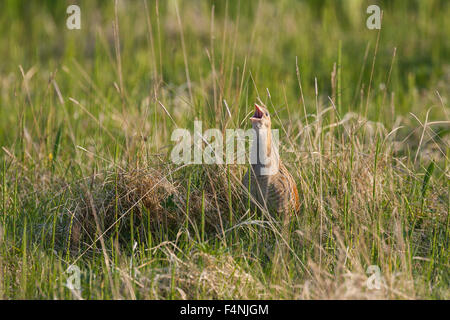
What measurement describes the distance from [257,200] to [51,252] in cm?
115

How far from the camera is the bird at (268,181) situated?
3.55 metres

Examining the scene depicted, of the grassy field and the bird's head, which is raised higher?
the bird's head

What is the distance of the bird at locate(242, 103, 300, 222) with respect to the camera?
140 inches

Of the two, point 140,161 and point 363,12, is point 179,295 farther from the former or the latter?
point 363,12

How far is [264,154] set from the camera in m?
3.55

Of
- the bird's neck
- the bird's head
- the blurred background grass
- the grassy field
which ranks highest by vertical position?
the blurred background grass

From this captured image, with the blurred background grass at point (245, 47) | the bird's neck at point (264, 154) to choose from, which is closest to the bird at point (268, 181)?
the bird's neck at point (264, 154)

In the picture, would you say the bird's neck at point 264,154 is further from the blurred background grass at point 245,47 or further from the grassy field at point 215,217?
the blurred background grass at point 245,47

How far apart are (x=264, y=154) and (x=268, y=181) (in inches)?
6.0

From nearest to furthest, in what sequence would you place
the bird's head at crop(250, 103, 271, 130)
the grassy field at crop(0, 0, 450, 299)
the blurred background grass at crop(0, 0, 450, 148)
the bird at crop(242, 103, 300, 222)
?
the grassy field at crop(0, 0, 450, 299) < the bird's head at crop(250, 103, 271, 130) < the bird at crop(242, 103, 300, 222) < the blurred background grass at crop(0, 0, 450, 148)

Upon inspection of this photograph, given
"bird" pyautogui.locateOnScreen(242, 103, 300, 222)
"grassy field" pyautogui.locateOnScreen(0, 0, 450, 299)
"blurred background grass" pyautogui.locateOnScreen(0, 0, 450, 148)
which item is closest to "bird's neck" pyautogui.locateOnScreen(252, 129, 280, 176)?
"bird" pyautogui.locateOnScreen(242, 103, 300, 222)

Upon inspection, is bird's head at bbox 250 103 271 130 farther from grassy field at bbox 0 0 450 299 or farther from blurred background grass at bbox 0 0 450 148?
blurred background grass at bbox 0 0 450 148

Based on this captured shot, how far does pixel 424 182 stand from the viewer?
378 centimetres

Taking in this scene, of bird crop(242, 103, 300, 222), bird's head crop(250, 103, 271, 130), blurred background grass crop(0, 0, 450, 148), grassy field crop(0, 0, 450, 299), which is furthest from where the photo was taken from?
blurred background grass crop(0, 0, 450, 148)
